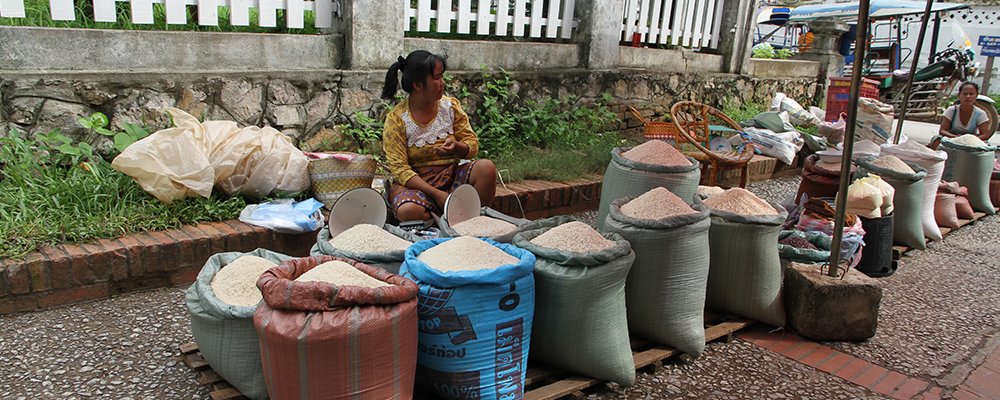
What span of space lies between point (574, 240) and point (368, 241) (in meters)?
0.75

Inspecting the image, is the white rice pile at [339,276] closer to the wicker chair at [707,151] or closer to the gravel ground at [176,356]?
the gravel ground at [176,356]

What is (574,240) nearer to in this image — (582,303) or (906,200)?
(582,303)

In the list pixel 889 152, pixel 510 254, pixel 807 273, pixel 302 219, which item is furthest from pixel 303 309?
pixel 889 152

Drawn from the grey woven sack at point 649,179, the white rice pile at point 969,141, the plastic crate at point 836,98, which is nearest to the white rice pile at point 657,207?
the grey woven sack at point 649,179

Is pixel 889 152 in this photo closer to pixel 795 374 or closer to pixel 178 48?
pixel 795 374

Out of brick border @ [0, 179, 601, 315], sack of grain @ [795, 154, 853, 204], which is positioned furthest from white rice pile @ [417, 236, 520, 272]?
sack of grain @ [795, 154, 853, 204]

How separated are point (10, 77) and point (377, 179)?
78.8 inches

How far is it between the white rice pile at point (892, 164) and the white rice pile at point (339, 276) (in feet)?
11.8

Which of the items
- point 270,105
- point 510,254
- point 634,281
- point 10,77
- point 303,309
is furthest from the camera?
point 270,105

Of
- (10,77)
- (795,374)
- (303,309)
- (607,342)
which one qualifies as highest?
(10,77)

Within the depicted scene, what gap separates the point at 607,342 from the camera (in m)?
2.49

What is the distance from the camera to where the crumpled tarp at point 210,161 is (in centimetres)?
338

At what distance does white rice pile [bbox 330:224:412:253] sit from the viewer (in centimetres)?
251

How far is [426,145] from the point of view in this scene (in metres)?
3.68
